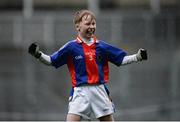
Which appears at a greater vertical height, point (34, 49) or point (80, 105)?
point (34, 49)

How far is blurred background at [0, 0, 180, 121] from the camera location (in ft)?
52.3

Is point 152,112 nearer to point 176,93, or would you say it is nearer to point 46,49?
point 176,93

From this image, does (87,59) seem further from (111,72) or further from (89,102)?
(111,72)

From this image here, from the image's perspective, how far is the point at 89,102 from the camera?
7.78 m

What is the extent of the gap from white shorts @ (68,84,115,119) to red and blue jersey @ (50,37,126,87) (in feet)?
0.21

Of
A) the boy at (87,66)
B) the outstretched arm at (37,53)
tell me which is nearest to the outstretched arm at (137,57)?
the boy at (87,66)

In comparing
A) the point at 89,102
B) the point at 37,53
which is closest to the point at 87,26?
the point at 37,53

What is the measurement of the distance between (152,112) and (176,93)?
2052 millimetres

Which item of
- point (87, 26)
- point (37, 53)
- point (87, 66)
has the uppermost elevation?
point (87, 26)

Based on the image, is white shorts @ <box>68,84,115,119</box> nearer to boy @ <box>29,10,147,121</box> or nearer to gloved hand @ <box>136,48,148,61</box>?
boy @ <box>29,10,147,121</box>

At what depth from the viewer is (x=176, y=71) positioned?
18.2 metres

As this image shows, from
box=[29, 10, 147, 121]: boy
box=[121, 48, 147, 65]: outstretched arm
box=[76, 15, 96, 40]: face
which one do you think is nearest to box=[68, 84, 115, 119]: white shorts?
box=[29, 10, 147, 121]: boy

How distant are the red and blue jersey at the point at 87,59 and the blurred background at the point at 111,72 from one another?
6.48 m

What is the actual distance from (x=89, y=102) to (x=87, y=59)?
40 cm
